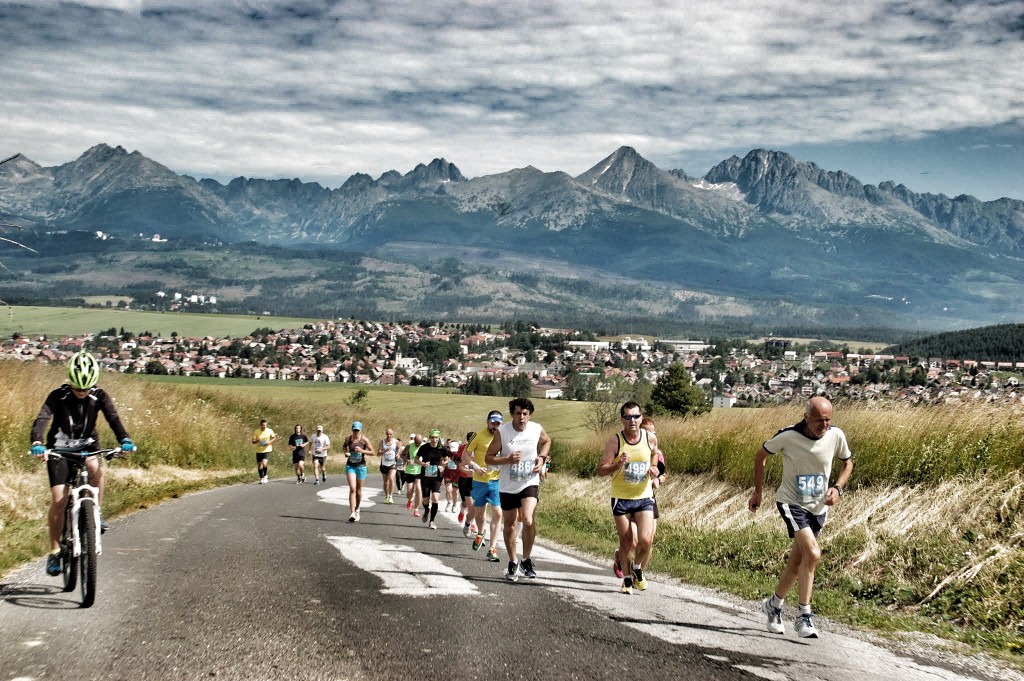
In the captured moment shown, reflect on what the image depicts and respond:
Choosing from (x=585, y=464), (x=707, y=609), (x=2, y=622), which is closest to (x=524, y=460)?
(x=707, y=609)

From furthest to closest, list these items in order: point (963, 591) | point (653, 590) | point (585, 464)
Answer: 1. point (585, 464)
2. point (653, 590)
3. point (963, 591)

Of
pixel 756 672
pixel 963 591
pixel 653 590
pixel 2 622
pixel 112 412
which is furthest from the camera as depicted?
pixel 653 590

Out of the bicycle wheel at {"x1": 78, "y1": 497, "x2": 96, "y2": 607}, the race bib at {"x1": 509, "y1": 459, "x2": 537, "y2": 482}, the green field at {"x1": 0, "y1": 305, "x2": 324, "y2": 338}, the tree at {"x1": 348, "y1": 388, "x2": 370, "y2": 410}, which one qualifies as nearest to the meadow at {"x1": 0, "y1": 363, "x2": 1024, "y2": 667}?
the bicycle wheel at {"x1": 78, "y1": 497, "x2": 96, "y2": 607}

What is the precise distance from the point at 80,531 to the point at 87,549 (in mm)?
238

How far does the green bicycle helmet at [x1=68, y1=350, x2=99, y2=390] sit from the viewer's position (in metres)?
8.97

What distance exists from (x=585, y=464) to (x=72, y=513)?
30685mm

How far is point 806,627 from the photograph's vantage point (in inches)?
330

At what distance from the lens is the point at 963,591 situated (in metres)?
10.2

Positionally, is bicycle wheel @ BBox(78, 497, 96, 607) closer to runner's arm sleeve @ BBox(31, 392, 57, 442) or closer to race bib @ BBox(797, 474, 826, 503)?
runner's arm sleeve @ BBox(31, 392, 57, 442)

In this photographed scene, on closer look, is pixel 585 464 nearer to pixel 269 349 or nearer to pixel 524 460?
pixel 524 460

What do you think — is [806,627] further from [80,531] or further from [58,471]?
[58,471]

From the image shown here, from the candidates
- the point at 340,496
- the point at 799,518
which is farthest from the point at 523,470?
the point at 340,496

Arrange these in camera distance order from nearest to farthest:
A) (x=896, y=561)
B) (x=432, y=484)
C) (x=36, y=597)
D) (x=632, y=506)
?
1. (x=36, y=597)
2. (x=632, y=506)
3. (x=896, y=561)
4. (x=432, y=484)

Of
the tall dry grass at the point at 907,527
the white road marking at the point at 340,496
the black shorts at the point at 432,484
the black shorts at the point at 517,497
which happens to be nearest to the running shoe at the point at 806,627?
the tall dry grass at the point at 907,527
